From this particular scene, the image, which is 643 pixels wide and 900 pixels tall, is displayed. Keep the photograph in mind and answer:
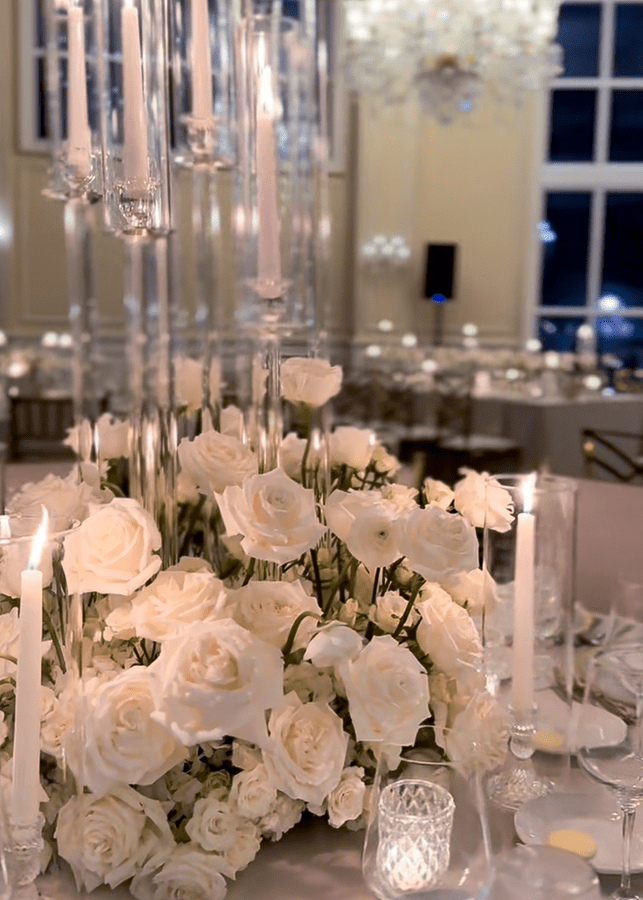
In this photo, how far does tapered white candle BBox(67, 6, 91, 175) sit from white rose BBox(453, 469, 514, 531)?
1.54ft

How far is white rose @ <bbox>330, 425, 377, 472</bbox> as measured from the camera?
0.99m

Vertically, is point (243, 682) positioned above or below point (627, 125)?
below

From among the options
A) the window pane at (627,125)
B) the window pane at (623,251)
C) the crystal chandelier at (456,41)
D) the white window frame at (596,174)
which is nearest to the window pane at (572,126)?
the white window frame at (596,174)

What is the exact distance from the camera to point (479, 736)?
652mm

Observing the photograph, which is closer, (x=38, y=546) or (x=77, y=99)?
(x=38, y=546)

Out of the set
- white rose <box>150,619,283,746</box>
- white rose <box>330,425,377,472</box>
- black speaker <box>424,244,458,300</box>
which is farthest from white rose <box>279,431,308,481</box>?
black speaker <box>424,244,458,300</box>

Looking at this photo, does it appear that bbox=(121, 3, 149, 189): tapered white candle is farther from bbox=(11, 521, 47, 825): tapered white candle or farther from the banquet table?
the banquet table

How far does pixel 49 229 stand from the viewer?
25.6 feet

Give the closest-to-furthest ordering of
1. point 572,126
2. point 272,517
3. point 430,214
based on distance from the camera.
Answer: point 272,517, point 430,214, point 572,126

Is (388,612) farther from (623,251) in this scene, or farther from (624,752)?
(623,251)

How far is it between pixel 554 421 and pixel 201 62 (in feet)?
13.9

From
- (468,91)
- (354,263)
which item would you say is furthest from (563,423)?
(354,263)

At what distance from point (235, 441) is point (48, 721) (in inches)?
11.8

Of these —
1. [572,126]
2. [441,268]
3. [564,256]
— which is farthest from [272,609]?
[572,126]
